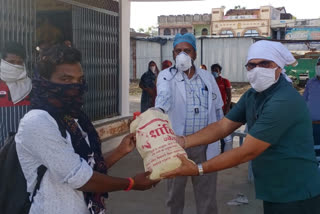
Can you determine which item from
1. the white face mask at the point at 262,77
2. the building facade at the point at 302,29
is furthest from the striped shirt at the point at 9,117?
the building facade at the point at 302,29

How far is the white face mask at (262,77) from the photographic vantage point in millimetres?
2227

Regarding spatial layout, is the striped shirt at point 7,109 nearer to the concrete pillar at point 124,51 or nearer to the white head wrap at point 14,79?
the white head wrap at point 14,79

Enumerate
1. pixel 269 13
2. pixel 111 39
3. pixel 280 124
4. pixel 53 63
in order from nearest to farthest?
pixel 53 63 → pixel 280 124 → pixel 111 39 → pixel 269 13

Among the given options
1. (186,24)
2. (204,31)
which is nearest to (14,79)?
(204,31)

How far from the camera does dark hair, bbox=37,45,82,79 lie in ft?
5.83

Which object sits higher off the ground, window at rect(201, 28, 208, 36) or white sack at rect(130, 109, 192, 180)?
window at rect(201, 28, 208, 36)

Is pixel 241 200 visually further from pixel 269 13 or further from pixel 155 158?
pixel 269 13

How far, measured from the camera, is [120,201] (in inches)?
182

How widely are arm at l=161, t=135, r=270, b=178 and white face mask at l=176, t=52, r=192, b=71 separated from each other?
1217mm

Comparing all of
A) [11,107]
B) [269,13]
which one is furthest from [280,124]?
[269,13]

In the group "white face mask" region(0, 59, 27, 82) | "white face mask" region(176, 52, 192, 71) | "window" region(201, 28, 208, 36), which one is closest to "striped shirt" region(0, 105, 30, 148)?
"white face mask" region(0, 59, 27, 82)

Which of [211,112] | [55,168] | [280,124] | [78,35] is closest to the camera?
[55,168]

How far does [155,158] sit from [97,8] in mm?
4969

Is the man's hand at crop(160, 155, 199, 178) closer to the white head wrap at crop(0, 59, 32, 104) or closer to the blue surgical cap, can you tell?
the blue surgical cap
